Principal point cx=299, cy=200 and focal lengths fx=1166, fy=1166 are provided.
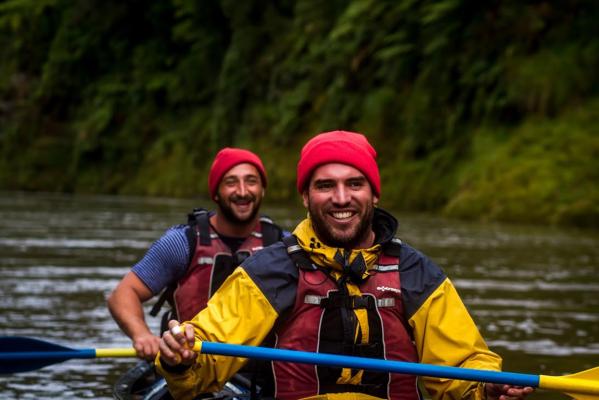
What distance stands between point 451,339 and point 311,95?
2413 centimetres

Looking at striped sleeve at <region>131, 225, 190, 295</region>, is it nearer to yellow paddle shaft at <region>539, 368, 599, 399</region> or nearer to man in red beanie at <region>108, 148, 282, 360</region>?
man in red beanie at <region>108, 148, 282, 360</region>

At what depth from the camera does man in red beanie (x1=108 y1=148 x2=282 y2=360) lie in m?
5.75

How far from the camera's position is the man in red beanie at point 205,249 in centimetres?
575

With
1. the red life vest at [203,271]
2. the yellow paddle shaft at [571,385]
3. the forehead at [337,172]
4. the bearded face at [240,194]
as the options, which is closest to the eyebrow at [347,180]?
the forehead at [337,172]

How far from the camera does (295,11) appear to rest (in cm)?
2975

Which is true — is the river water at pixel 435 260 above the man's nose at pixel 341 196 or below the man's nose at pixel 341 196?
above

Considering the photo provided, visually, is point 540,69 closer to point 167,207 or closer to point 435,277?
point 167,207

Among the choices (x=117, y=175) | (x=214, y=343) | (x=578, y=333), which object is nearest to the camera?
(x=214, y=343)

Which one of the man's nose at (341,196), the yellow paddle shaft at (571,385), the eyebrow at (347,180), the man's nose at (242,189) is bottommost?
the yellow paddle shaft at (571,385)

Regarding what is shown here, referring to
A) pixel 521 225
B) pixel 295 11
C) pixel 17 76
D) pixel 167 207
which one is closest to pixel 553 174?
pixel 521 225

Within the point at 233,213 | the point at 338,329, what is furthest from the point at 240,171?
the point at 338,329

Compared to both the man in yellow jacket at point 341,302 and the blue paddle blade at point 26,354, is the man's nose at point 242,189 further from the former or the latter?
the man in yellow jacket at point 341,302

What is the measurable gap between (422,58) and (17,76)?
22.4m

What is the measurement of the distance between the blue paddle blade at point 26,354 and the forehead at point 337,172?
1243 millimetres
